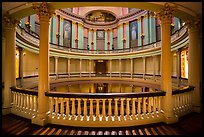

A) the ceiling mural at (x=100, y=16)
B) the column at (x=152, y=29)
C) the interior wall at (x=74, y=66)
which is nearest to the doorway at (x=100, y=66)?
the interior wall at (x=74, y=66)

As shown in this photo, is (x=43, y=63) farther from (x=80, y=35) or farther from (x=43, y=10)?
(x=80, y=35)

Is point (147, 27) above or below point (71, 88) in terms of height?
above

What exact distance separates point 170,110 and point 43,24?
19.7 feet

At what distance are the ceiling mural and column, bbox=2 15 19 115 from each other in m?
19.3

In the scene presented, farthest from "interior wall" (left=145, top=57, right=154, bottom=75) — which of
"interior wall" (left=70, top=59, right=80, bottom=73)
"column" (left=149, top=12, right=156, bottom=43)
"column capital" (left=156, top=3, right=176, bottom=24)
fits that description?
"column capital" (left=156, top=3, right=176, bottom=24)

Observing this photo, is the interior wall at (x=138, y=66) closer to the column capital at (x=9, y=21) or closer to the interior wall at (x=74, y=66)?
the interior wall at (x=74, y=66)

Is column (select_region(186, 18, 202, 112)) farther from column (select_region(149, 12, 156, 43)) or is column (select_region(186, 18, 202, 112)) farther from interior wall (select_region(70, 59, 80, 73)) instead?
interior wall (select_region(70, 59, 80, 73))

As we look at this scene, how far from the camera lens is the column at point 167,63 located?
4.76 metres

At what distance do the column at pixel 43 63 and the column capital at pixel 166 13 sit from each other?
446 cm

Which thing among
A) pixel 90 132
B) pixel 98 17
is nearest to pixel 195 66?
pixel 90 132

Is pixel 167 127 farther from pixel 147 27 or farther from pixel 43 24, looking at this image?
pixel 147 27

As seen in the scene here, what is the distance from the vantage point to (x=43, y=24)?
4875 millimetres

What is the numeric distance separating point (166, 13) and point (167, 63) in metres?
2.00

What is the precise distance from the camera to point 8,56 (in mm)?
5875
